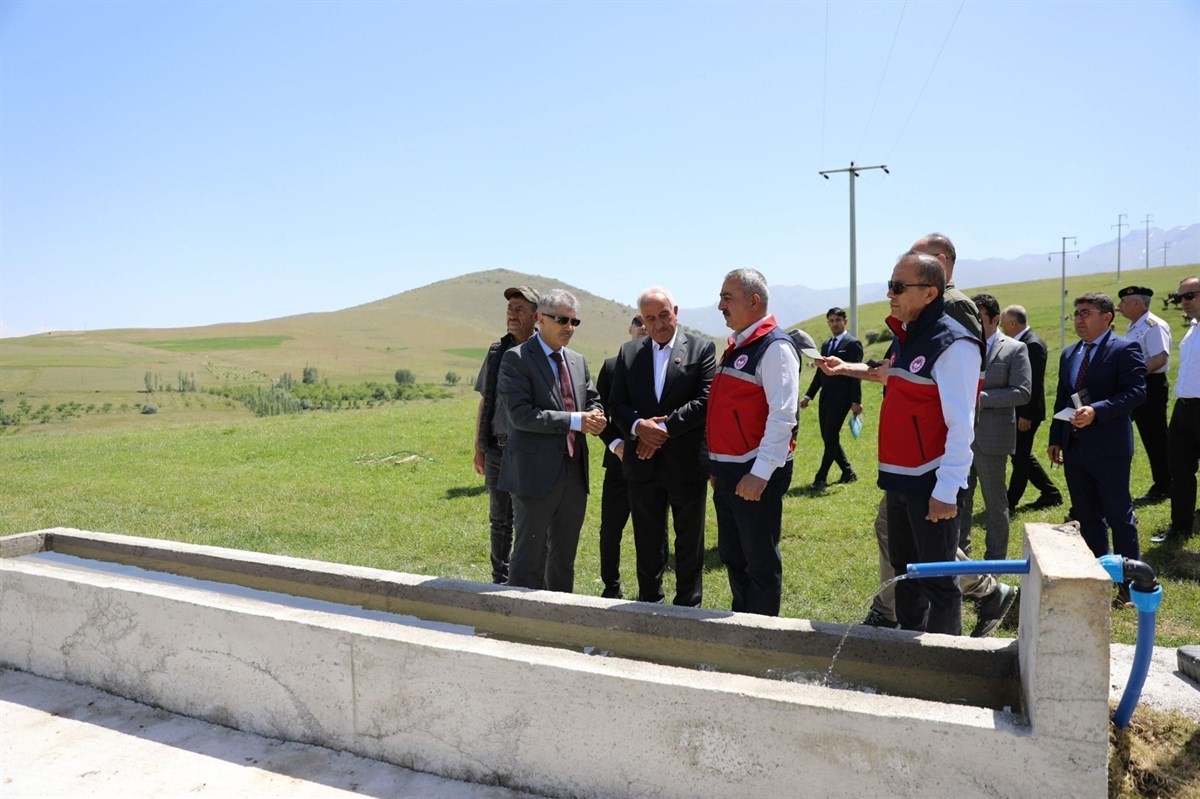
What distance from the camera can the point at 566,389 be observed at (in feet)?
15.8

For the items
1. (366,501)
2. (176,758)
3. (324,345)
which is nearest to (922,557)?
(176,758)

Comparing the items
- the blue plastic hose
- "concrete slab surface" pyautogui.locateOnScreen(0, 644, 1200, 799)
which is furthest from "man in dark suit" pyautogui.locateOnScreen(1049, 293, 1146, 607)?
the blue plastic hose

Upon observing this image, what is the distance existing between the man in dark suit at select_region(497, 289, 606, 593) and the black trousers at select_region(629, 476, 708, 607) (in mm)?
398

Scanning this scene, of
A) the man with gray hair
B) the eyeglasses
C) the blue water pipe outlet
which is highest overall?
the eyeglasses

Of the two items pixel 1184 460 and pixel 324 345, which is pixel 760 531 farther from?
pixel 324 345

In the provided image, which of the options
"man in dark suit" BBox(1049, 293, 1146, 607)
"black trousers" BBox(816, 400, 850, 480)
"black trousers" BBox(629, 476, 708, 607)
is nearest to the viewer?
"black trousers" BBox(629, 476, 708, 607)

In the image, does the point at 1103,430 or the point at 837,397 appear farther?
the point at 837,397

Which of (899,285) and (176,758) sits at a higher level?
(899,285)

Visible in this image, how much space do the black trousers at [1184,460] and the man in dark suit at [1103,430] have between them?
1.40 metres

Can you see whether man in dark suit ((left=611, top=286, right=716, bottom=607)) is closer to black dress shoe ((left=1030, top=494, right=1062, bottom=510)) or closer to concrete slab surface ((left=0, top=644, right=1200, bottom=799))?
concrete slab surface ((left=0, top=644, right=1200, bottom=799))

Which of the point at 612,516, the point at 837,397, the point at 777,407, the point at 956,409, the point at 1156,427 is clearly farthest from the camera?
the point at 837,397

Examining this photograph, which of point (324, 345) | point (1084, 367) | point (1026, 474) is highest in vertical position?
point (324, 345)

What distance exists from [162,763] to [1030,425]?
675 centimetres

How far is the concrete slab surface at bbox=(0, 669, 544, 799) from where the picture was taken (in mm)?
3230
